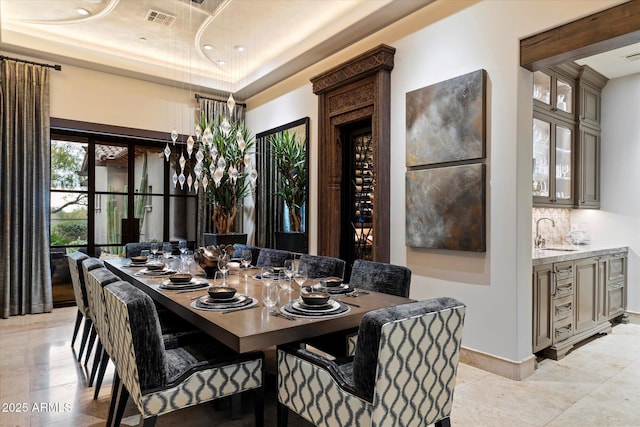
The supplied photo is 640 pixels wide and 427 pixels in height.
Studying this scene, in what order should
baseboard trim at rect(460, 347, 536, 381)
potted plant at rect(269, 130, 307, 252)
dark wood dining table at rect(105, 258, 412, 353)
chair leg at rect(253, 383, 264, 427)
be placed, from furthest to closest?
potted plant at rect(269, 130, 307, 252), baseboard trim at rect(460, 347, 536, 381), chair leg at rect(253, 383, 264, 427), dark wood dining table at rect(105, 258, 412, 353)

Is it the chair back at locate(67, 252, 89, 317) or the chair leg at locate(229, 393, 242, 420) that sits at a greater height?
the chair back at locate(67, 252, 89, 317)

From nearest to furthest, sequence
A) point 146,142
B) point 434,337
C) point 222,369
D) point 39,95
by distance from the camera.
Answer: point 434,337 < point 222,369 < point 39,95 < point 146,142

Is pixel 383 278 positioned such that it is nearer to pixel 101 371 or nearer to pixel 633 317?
pixel 101 371

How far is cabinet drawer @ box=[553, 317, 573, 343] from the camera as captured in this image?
340cm

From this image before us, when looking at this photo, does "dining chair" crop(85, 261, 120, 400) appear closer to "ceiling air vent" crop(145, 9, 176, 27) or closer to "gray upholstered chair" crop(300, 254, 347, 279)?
"gray upholstered chair" crop(300, 254, 347, 279)

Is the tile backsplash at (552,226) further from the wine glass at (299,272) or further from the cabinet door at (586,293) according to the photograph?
the wine glass at (299,272)

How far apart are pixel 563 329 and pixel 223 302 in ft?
10.1

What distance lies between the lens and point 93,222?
18.8 ft

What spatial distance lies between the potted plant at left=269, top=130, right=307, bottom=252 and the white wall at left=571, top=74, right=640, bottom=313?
3655 mm

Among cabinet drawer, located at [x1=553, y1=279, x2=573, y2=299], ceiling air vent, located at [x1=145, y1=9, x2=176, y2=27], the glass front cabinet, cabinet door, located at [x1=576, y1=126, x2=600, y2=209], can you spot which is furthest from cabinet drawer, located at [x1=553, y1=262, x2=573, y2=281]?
ceiling air vent, located at [x1=145, y1=9, x2=176, y2=27]

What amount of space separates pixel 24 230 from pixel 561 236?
21.8ft

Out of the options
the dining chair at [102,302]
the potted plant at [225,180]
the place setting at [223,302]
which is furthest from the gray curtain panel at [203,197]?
the place setting at [223,302]

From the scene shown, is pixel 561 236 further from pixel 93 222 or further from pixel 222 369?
pixel 93 222

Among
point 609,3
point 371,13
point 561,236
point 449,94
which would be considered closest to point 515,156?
point 449,94
